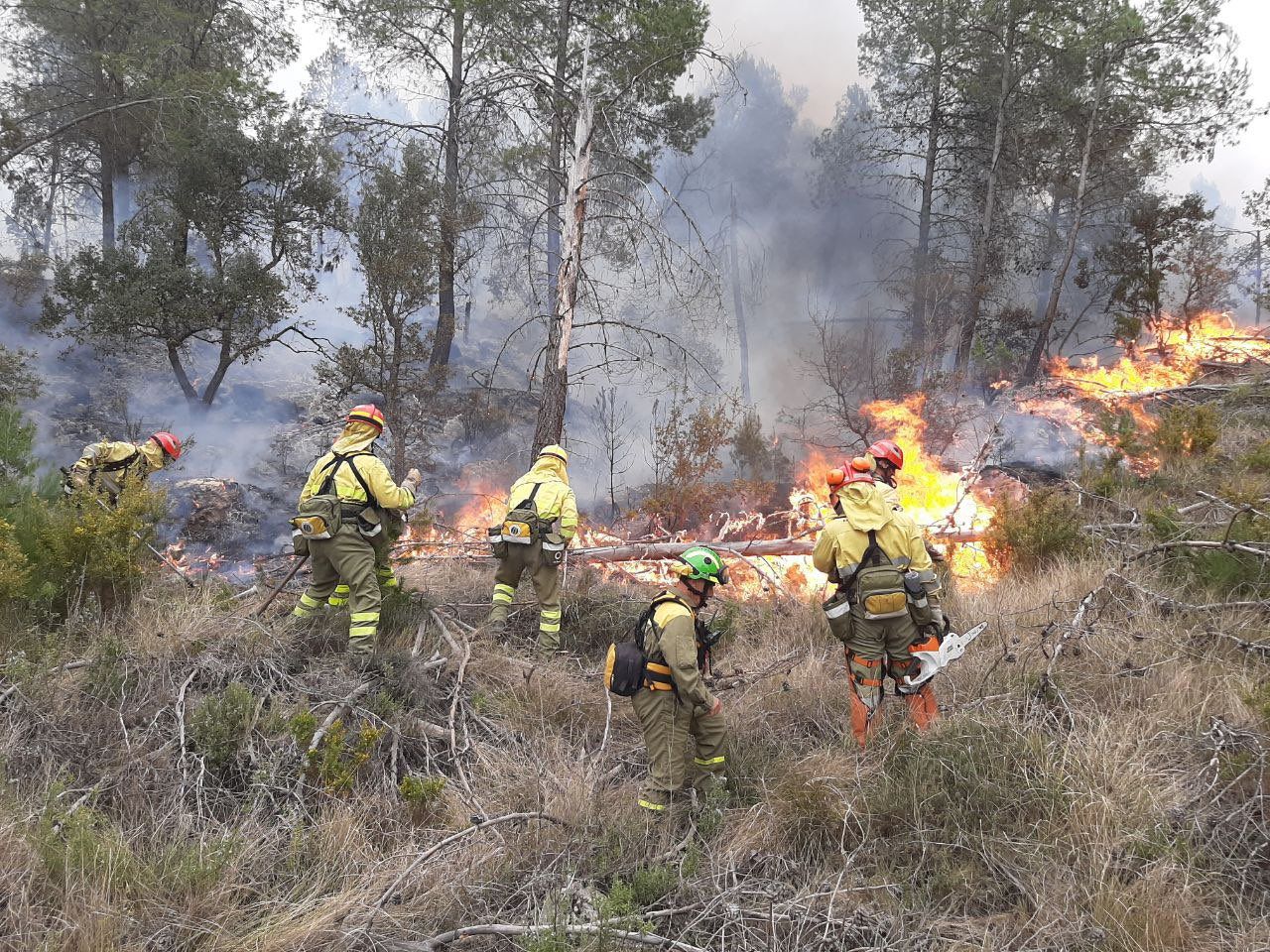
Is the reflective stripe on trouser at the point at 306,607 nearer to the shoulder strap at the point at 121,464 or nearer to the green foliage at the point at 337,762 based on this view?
the green foliage at the point at 337,762

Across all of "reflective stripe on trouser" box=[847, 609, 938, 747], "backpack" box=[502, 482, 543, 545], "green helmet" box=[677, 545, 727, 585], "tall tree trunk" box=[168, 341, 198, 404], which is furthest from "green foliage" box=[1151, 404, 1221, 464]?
"tall tree trunk" box=[168, 341, 198, 404]

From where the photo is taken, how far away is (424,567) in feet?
24.9

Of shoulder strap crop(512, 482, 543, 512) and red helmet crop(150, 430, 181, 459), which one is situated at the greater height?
red helmet crop(150, 430, 181, 459)

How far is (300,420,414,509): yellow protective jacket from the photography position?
205 inches

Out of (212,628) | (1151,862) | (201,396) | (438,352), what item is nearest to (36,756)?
(212,628)

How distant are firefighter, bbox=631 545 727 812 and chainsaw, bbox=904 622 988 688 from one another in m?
1.28

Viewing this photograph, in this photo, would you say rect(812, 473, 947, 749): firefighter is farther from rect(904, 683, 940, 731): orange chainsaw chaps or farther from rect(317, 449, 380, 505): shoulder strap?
rect(317, 449, 380, 505): shoulder strap

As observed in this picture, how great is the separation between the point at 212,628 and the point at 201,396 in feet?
41.1

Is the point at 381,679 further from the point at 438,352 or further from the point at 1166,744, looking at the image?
the point at 438,352

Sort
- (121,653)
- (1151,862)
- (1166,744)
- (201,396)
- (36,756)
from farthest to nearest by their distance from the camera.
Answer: (201,396) < (121,653) < (1166,744) < (36,756) < (1151,862)

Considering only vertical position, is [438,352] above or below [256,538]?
above

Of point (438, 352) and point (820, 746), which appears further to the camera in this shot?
point (438, 352)

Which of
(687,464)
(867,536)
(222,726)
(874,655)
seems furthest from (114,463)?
(687,464)

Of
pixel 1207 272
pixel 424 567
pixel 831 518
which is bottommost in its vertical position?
pixel 424 567
